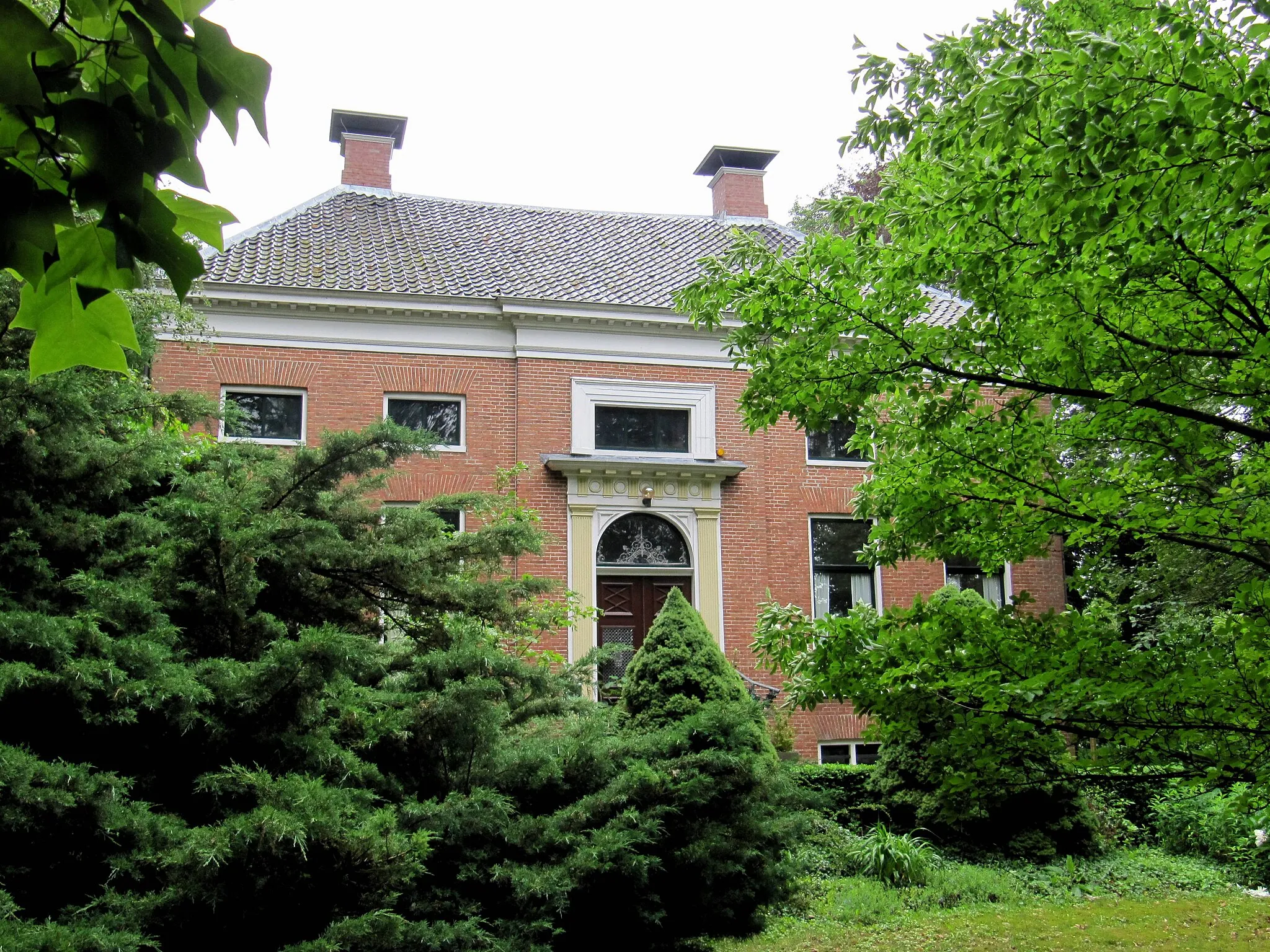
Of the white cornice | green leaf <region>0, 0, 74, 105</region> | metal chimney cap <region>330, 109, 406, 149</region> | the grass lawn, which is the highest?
metal chimney cap <region>330, 109, 406, 149</region>

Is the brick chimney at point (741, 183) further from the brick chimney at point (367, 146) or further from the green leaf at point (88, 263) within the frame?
the green leaf at point (88, 263)

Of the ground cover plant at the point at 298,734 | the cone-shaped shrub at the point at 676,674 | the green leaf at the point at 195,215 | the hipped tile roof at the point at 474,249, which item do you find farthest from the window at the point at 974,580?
the green leaf at the point at 195,215

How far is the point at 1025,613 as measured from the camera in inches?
256

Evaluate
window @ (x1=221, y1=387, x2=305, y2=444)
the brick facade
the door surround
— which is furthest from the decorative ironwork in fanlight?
window @ (x1=221, y1=387, x2=305, y2=444)

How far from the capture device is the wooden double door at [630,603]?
57.9ft

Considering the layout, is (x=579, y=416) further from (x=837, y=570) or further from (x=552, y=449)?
(x=837, y=570)

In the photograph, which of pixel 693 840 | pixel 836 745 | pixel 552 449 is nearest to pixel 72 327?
pixel 693 840

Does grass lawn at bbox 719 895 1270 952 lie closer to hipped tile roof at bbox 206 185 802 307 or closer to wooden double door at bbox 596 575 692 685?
wooden double door at bbox 596 575 692 685

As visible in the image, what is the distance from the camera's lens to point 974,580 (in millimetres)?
19406

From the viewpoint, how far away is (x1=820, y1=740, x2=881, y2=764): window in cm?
1788

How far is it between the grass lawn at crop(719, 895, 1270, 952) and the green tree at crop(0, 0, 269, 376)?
776 centimetres

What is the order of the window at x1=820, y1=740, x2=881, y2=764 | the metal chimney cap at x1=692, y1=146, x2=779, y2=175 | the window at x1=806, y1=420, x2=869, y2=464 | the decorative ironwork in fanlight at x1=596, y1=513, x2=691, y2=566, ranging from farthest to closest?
the metal chimney cap at x1=692, y1=146, x2=779, y2=175 < the window at x1=806, y1=420, x2=869, y2=464 < the window at x1=820, y1=740, x2=881, y2=764 < the decorative ironwork in fanlight at x1=596, y1=513, x2=691, y2=566

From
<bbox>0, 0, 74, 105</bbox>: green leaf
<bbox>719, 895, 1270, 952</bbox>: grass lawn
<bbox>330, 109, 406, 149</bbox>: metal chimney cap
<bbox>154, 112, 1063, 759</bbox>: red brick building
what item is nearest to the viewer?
<bbox>0, 0, 74, 105</bbox>: green leaf

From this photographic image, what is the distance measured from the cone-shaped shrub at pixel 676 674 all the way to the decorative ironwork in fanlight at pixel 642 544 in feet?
18.7
